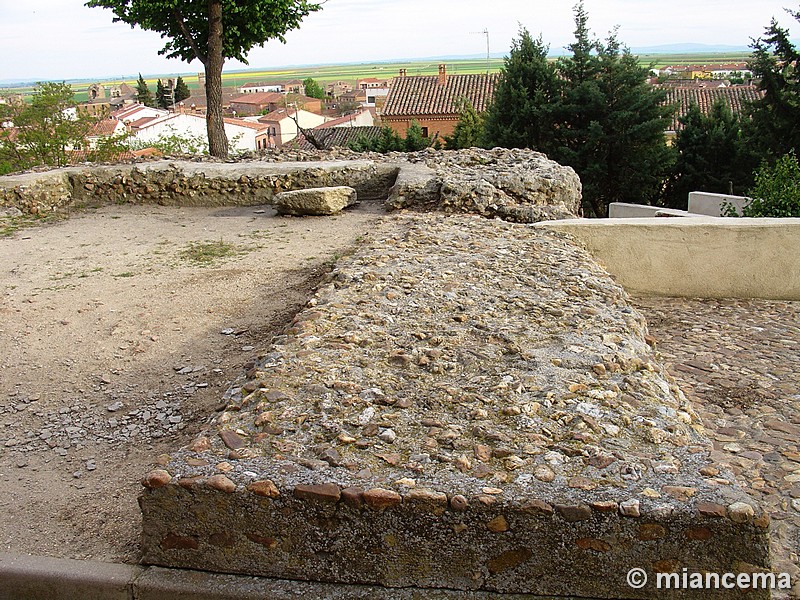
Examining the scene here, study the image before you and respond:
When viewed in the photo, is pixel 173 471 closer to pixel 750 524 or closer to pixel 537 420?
pixel 537 420

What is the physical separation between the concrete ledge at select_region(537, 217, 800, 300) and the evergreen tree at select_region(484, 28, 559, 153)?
13930mm

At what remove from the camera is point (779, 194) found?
959 cm

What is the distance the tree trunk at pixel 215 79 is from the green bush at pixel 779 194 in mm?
8395

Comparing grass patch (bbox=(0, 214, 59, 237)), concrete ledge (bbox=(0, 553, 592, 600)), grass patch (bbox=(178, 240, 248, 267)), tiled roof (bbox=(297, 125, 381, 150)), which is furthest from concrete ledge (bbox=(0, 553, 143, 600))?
tiled roof (bbox=(297, 125, 381, 150))

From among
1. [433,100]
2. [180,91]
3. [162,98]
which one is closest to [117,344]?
[433,100]

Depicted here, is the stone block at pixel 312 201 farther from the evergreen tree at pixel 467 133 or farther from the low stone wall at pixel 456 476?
the evergreen tree at pixel 467 133

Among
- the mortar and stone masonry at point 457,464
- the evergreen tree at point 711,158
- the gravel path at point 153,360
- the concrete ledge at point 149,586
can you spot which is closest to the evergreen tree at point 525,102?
the evergreen tree at point 711,158

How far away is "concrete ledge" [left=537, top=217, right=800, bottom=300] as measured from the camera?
668 cm

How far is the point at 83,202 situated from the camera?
30.7 feet

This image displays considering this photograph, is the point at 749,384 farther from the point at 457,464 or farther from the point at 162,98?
the point at 162,98

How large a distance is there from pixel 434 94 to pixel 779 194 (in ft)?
93.0

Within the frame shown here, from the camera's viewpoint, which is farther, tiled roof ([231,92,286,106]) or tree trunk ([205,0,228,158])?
tiled roof ([231,92,286,106])

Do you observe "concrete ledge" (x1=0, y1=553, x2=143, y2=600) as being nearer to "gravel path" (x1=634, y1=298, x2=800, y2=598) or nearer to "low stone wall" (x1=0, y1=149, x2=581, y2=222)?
"gravel path" (x1=634, y1=298, x2=800, y2=598)

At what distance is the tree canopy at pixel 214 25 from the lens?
13.3 meters
